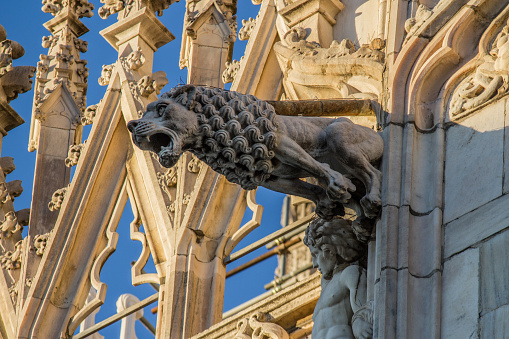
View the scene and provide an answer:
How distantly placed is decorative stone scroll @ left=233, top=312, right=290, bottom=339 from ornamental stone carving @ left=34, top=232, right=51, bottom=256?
287 cm

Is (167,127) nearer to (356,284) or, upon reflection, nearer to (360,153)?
(360,153)

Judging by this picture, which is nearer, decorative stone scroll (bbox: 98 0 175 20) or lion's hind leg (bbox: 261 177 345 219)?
lion's hind leg (bbox: 261 177 345 219)

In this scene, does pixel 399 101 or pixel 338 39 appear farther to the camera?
pixel 338 39

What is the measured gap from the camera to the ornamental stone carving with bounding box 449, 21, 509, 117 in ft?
27.5

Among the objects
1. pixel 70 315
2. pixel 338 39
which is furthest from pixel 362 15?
pixel 70 315

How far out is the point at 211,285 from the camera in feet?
36.1

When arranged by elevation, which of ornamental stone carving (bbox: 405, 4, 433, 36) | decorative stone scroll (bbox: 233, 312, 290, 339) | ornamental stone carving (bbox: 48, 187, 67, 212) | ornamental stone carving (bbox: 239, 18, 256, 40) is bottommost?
decorative stone scroll (bbox: 233, 312, 290, 339)

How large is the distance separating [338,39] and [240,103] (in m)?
2.38

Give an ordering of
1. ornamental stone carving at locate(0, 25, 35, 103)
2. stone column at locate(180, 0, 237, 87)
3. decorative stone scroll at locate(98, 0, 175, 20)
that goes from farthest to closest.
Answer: ornamental stone carving at locate(0, 25, 35, 103) → decorative stone scroll at locate(98, 0, 175, 20) → stone column at locate(180, 0, 237, 87)

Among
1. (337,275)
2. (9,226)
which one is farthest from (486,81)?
(9,226)

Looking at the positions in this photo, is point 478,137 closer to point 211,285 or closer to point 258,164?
point 258,164

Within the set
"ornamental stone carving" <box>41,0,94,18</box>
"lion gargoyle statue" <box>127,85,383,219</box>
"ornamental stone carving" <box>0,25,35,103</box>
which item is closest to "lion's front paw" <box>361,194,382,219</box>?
"lion gargoyle statue" <box>127,85,383,219</box>

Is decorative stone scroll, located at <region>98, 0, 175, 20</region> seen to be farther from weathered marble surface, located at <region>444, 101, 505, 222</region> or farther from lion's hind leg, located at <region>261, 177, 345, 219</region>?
weathered marble surface, located at <region>444, 101, 505, 222</region>

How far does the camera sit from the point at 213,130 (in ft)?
26.6
